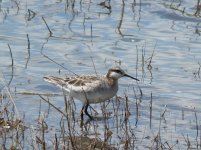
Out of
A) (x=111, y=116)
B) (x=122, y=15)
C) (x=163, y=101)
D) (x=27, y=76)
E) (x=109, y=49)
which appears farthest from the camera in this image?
(x=122, y=15)

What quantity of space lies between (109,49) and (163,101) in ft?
10.4

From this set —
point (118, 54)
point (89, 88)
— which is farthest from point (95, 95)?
point (118, 54)

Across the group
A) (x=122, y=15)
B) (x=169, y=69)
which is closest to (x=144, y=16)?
(x=122, y=15)

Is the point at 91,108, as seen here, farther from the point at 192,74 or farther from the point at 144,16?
the point at 144,16

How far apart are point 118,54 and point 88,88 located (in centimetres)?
345

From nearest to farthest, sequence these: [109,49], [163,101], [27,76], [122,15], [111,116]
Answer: [111,116] < [163,101] < [27,76] < [109,49] < [122,15]

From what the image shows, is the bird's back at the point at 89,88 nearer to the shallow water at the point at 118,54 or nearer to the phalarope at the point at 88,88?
the phalarope at the point at 88,88

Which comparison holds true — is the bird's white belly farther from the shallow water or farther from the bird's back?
the shallow water

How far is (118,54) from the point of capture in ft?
52.7

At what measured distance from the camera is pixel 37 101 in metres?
13.1

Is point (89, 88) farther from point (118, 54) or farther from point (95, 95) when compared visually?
point (118, 54)

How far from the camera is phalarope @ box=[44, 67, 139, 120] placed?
1262 cm

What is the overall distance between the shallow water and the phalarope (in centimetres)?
28

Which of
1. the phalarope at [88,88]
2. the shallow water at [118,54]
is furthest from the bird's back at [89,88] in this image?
the shallow water at [118,54]
